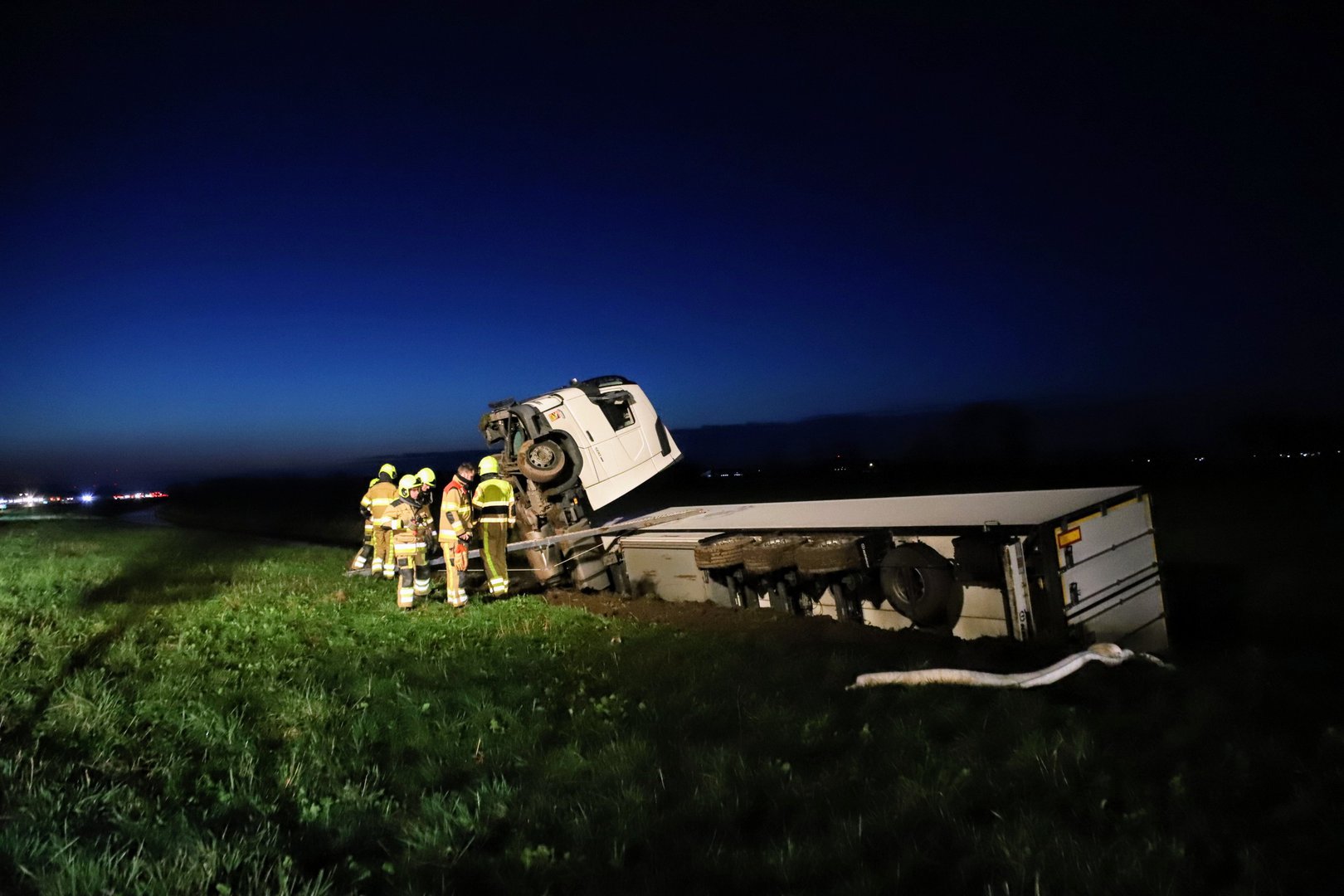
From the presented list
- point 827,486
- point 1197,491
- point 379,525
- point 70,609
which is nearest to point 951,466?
point 827,486

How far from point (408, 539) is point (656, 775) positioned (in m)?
6.02

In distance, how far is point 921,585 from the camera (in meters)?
6.45

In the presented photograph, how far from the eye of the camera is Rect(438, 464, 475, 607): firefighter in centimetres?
Answer: 888

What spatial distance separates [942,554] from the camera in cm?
634

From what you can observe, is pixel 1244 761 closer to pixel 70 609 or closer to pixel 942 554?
pixel 942 554

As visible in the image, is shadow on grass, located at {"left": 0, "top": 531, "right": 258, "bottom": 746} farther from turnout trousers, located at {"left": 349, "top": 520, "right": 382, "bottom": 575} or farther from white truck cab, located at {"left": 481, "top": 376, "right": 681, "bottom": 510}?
white truck cab, located at {"left": 481, "top": 376, "right": 681, "bottom": 510}

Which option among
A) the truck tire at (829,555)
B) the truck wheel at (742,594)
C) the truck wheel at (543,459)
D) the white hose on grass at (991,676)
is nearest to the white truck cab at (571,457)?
the truck wheel at (543,459)

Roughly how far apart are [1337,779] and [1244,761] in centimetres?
31

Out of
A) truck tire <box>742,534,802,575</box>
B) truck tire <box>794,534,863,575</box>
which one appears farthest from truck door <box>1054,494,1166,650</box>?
truck tire <box>742,534,802,575</box>

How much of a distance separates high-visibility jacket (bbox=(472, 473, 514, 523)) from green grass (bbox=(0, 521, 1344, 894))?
3336 millimetres

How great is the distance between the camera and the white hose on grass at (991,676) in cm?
450

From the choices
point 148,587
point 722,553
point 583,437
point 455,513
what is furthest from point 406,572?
point 148,587

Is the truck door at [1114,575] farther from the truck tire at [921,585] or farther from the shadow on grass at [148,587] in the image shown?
the shadow on grass at [148,587]

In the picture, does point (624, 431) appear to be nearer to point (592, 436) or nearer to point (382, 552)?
point (592, 436)
